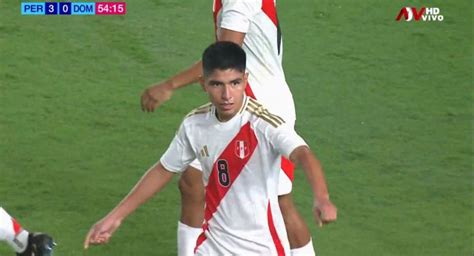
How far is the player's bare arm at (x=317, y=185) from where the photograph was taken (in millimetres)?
5410

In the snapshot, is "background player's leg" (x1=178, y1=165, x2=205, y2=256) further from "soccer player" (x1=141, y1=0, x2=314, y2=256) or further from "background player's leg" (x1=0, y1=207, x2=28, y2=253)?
"background player's leg" (x1=0, y1=207, x2=28, y2=253)

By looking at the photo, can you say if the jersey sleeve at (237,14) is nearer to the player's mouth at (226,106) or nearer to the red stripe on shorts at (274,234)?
the player's mouth at (226,106)

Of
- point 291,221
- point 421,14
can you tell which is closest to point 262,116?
point 291,221

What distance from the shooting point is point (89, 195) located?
9.19m

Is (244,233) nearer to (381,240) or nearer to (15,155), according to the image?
(381,240)

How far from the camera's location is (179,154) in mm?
6352

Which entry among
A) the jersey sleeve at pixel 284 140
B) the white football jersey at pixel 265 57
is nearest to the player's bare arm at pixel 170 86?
the white football jersey at pixel 265 57

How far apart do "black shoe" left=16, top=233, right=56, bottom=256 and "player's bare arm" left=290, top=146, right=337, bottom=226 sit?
2.24 m

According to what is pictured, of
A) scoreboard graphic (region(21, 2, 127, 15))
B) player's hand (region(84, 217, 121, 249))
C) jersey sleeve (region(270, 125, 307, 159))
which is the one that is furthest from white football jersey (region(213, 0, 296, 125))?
scoreboard graphic (region(21, 2, 127, 15))

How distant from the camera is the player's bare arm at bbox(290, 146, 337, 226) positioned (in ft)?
17.7

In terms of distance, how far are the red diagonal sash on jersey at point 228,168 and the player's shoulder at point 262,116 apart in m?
0.05

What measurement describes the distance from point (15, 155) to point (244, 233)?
3905mm

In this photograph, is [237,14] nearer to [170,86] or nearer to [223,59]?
[170,86]

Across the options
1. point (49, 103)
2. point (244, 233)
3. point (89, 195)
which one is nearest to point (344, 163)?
point (89, 195)
